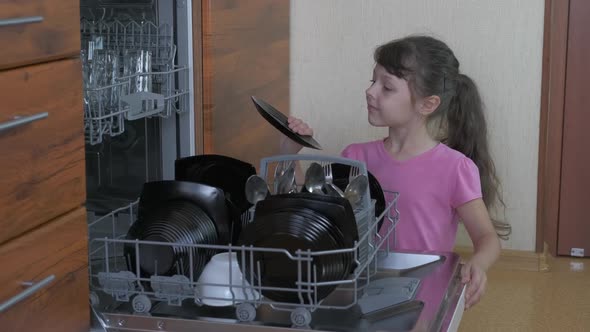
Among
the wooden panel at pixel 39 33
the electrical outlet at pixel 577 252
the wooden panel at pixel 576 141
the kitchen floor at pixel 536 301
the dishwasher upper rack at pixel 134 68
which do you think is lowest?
the kitchen floor at pixel 536 301

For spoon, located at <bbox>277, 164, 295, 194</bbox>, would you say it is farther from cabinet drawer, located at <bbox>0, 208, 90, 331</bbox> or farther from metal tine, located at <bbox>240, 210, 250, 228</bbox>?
cabinet drawer, located at <bbox>0, 208, 90, 331</bbox>

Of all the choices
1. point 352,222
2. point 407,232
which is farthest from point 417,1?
point 352,222

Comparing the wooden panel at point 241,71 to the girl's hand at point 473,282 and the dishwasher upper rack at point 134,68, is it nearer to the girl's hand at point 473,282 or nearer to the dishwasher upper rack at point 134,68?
the dishwasher upper rack at point 134,68

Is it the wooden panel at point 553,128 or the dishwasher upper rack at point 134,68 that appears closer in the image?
the dishwasher upper rack at point 134,68

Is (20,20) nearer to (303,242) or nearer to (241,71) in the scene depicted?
(303,242)

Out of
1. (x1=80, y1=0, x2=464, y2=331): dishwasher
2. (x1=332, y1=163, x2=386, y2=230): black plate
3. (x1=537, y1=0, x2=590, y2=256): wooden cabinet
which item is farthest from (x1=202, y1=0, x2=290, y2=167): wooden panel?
(x1=537, y1=0, x2=590, y2=256): wooden cabinet

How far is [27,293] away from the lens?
100 cm

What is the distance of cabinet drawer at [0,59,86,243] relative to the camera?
0.97 m

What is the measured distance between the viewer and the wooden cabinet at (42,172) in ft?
3.19

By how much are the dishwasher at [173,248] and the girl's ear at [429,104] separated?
0.25 meters

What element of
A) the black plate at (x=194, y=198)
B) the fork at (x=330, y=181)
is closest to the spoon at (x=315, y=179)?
the fork at (x=330, y=181)

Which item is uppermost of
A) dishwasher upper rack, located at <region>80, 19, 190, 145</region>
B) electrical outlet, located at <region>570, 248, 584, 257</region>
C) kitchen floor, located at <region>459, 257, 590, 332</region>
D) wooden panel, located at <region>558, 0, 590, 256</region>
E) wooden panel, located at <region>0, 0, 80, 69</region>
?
wooden panel, located at <region>0, 0, 80, 69</region>

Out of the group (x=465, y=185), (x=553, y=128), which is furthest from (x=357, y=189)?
(x=553, y=128)

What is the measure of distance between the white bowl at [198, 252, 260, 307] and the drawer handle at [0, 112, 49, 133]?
269 millimetres
